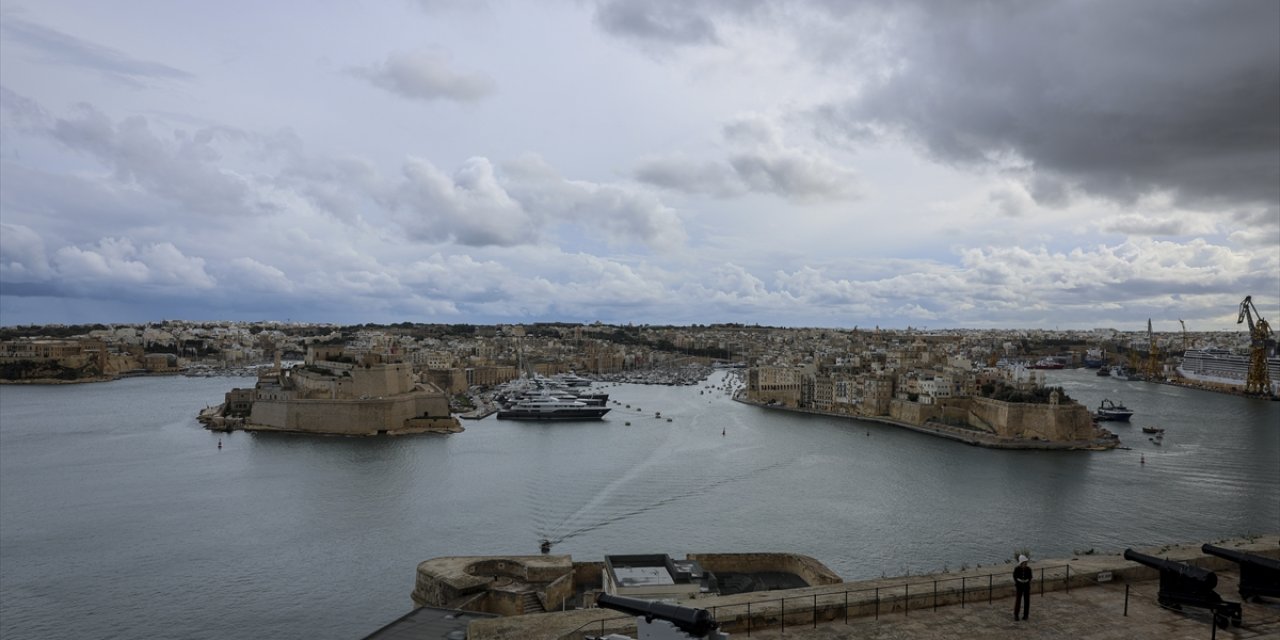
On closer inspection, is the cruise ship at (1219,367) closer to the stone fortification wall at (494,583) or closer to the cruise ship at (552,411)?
the cruise ship at (552,411)

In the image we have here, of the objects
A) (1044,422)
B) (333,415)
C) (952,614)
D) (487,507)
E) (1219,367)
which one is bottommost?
(487,507)

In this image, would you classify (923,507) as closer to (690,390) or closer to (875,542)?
(875,542)

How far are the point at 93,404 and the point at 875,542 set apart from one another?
34.8 metres

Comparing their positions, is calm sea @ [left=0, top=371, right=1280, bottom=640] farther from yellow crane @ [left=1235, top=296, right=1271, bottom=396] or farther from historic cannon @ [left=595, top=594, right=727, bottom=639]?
yellow crane @ [left=1235, top=296, right=1271, bottom=396]

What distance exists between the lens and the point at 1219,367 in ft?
157

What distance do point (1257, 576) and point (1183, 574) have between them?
58cm

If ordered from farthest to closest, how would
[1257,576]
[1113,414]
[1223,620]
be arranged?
1. [1113,414]
2. [1257,576]
3. [1223,620]

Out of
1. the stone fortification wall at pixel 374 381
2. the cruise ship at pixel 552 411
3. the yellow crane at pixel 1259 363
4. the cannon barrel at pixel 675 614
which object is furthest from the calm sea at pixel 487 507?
the yellow crane at pixel 1259 363

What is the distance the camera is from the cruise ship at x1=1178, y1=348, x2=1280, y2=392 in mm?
44338

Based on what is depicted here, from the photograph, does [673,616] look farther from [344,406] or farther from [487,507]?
[344,406]

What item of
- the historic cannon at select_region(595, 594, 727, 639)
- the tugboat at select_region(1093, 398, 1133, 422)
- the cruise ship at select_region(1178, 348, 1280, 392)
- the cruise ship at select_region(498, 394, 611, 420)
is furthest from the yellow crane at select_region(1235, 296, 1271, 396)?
the historic cannon at select_region(595, 594, 727, 639)

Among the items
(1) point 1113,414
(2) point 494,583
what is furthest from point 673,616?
(1) point 1113,414

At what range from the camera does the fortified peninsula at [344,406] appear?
2483cm

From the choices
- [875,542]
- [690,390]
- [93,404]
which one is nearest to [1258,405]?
[690,390]
